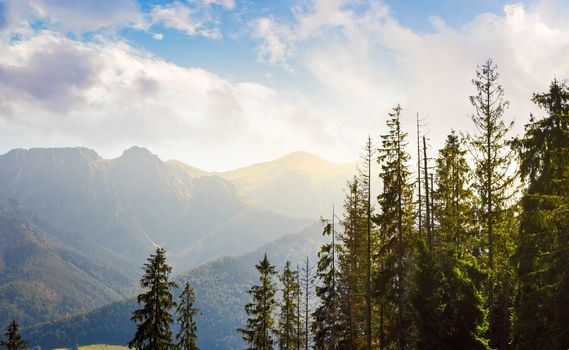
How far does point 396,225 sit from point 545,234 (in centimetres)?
1065

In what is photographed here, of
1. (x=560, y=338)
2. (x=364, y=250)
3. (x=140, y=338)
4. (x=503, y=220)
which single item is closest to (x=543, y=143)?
(x=503, y=220)

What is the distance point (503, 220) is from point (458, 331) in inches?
290

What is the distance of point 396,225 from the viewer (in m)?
28.9

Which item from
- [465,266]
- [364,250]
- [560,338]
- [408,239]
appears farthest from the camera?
[364,250]

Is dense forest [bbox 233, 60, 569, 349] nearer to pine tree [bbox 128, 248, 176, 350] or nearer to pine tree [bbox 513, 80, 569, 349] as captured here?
pine tree [bbox 513, 80, 569, 349]

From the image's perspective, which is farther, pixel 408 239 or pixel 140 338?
pixel 140 338

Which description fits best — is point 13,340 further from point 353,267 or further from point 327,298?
point 353,267

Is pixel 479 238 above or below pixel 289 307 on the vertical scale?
above

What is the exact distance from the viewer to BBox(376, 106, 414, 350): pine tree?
1102 inches

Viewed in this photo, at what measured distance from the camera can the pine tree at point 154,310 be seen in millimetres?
35469

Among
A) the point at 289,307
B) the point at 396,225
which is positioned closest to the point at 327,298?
the point at 289,307

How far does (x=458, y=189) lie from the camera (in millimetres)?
30734

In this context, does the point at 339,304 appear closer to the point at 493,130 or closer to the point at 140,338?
the point at 140,338

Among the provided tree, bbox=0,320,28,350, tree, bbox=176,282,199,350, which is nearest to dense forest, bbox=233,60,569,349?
tree, bbox=176,282,199,350
